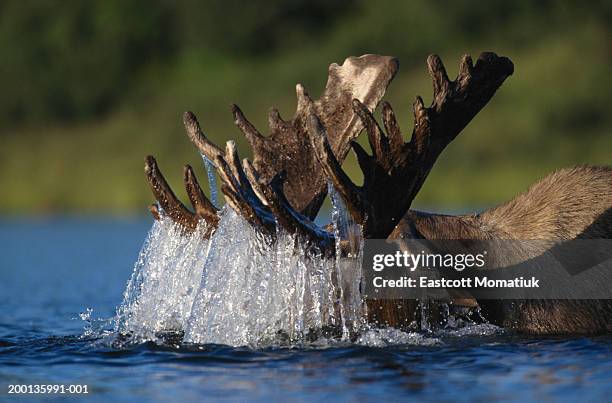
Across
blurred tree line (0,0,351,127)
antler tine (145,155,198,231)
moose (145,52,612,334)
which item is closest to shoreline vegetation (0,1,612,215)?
blurred tree line (0,0,351,127)

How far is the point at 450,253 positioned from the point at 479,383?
1412 millimetres

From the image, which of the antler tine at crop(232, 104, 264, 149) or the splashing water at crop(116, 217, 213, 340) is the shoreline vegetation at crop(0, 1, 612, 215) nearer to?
the antler tine at crop(232, 104, 264, 149)

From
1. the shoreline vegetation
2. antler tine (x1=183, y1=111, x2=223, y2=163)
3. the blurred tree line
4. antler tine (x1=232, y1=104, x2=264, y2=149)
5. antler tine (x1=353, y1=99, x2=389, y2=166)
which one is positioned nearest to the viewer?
antler tine (x1=353, y1=99, x2=389, y2=166)

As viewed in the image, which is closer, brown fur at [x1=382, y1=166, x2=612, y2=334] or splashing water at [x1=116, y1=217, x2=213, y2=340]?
brown fur at [x1=382, y1=166, x2=612, y2=334]

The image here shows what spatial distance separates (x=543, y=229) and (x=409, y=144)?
119 centimetres

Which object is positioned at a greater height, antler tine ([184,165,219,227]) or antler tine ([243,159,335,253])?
antler tine ([184,165,219,227])

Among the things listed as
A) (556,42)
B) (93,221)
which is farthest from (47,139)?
(556,42)

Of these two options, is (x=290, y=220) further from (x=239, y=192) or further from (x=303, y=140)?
(x=303, y=140)

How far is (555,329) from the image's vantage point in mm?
8805

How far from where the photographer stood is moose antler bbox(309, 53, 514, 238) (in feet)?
27.0

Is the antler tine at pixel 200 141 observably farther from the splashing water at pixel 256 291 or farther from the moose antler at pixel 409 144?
the moose antler at pixel 409 144

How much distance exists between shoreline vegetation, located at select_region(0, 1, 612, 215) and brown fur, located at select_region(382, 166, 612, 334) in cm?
2733

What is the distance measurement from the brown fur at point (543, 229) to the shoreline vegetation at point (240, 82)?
27328mm

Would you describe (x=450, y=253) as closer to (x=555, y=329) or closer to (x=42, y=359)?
(x=555, y=329)
